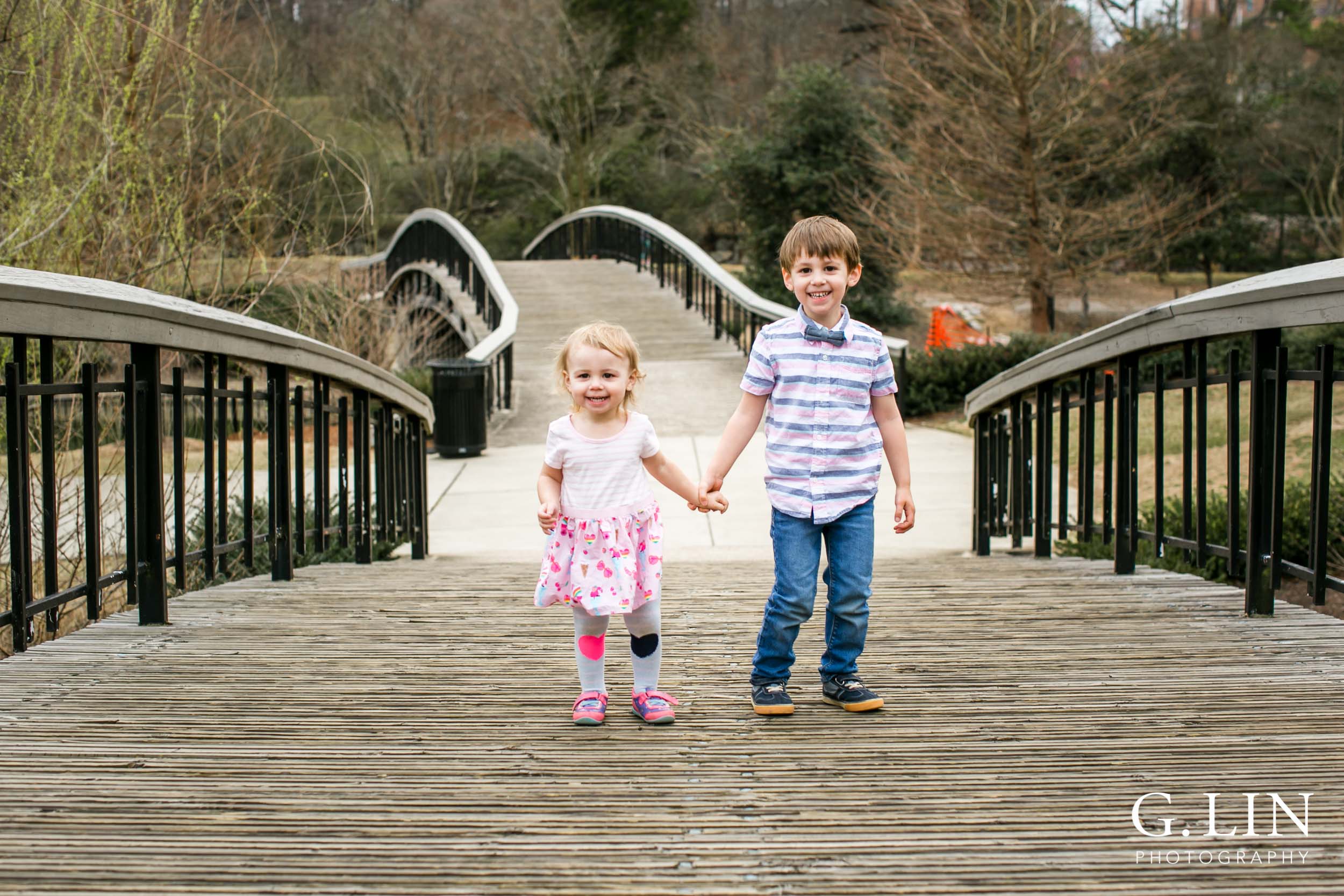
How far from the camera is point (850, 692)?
3213 millimetres

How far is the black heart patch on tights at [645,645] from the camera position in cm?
327

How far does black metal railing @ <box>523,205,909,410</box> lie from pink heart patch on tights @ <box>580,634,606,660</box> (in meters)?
7.87

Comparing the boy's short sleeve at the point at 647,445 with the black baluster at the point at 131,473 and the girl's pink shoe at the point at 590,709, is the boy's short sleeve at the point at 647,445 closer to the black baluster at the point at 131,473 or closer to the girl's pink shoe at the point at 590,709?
the girl's pink shoe at the point at 590,709

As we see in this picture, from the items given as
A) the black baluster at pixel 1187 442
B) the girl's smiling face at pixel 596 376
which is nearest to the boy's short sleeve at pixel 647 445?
the girl's smiling face at pixel 596 376

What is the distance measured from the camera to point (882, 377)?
3436 mm

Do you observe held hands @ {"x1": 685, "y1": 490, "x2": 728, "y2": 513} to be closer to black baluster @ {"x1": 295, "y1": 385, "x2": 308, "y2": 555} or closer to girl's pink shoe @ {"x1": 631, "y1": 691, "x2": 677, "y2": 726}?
girl's pink shoe @ {"x1": 631, "y1": 691, "x2": 677, "y2": 726}

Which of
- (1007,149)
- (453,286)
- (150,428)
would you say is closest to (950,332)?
(1007,149)

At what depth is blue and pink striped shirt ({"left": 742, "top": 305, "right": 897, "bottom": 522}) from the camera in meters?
3.34

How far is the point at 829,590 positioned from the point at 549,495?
0.81 meters

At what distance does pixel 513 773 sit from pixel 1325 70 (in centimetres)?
3327

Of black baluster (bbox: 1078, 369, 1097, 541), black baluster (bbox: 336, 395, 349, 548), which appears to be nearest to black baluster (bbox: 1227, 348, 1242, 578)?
black baluster (bbox: 1078, 369, 1097, 541)

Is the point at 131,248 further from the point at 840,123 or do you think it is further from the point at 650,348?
the point at 840,123

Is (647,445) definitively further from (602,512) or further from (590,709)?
(590,709)

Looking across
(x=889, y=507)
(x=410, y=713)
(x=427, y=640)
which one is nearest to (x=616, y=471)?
(x=410, y=713)
